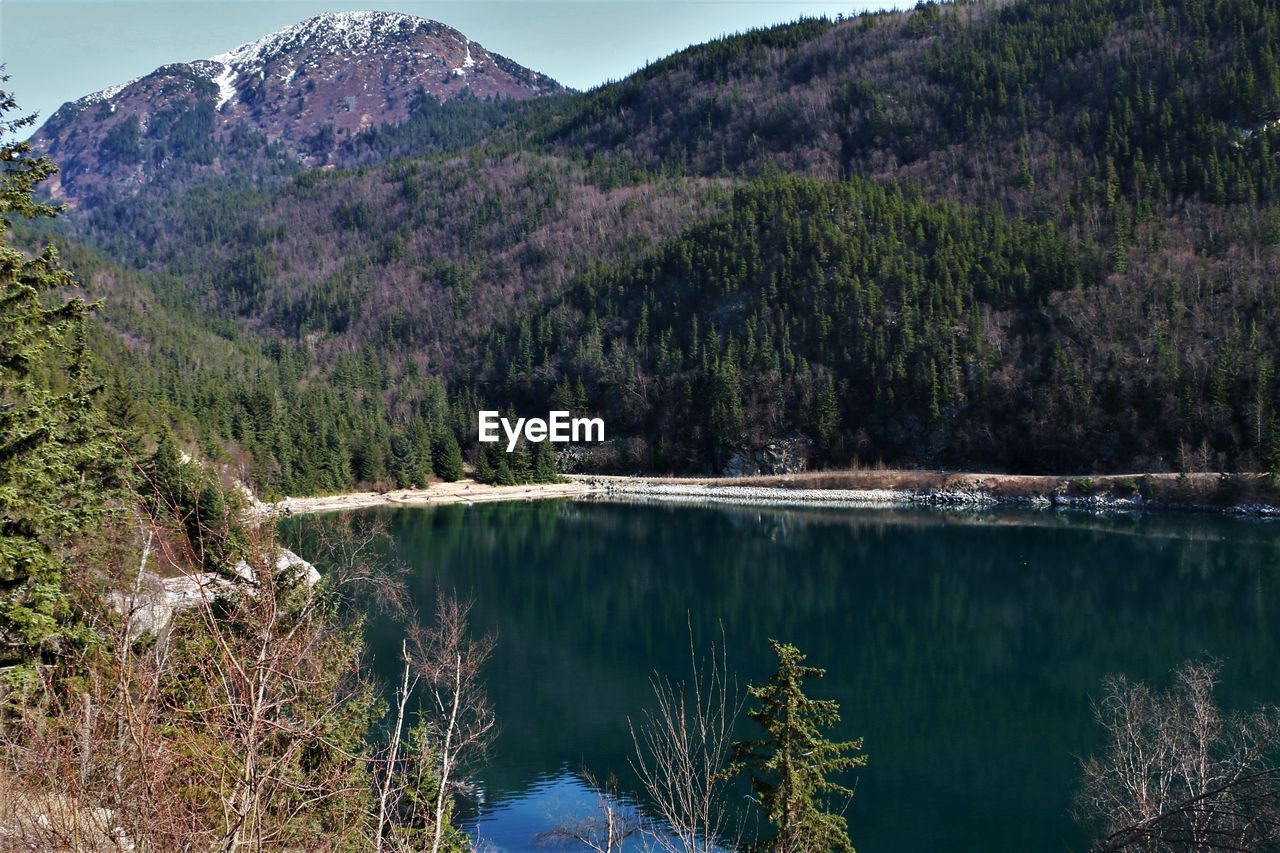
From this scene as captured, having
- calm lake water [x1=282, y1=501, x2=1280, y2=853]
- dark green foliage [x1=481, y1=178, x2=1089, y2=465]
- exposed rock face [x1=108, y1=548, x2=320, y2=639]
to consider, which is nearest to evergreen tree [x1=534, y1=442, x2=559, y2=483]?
dark green foliage [x1=481, y1=178, x2=1089, y2=465]

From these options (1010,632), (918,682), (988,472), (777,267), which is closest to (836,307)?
(777,267)

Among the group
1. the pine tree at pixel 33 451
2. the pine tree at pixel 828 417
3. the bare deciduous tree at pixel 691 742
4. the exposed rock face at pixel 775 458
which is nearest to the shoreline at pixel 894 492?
the exposed rock face at pixel 775 458

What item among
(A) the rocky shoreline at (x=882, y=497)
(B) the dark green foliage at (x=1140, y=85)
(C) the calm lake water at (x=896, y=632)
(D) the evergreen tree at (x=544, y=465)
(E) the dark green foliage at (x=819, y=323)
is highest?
(B) the dark green foliage at (x=1140, y=85)

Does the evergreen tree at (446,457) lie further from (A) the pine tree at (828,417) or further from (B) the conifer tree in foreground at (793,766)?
(B) the conifer tree in foreground at (793,766)

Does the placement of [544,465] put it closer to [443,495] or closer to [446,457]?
[446,457]

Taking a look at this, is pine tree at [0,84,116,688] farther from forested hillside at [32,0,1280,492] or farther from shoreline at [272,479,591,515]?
shoreline at [272,479,591,515]

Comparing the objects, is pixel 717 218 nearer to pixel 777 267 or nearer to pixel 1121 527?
pixel 777 267
